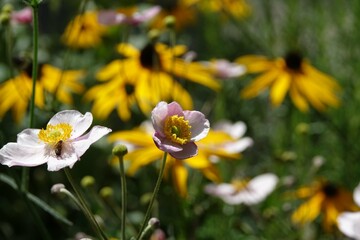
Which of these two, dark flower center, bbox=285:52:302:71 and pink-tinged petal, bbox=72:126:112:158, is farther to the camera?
dark flower center, bbox=285:52:302:71

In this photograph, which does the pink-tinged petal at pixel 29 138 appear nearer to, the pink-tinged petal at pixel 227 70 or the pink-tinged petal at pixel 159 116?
the pink-tinged petal at pixel 159 116

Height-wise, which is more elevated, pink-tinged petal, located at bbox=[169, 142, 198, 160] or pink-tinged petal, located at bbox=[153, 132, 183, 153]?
pink-tinged petal, located at bbox=[153, 132, 183, 153]

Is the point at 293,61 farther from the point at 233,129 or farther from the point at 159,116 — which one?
the point at 159,116

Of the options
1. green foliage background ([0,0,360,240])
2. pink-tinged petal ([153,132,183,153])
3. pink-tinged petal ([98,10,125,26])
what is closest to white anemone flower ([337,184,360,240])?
green foliage background ([0,0,360,240])

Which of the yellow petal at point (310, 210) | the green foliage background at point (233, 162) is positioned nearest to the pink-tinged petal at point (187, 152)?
the green foliage background at point (233, 162)

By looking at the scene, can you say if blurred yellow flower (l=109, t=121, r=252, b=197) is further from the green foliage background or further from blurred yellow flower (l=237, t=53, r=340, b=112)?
blurred yellow flower (l=237, t=53, r=340, b=112)

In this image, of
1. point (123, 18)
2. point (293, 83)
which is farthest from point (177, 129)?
point (293, 83)
